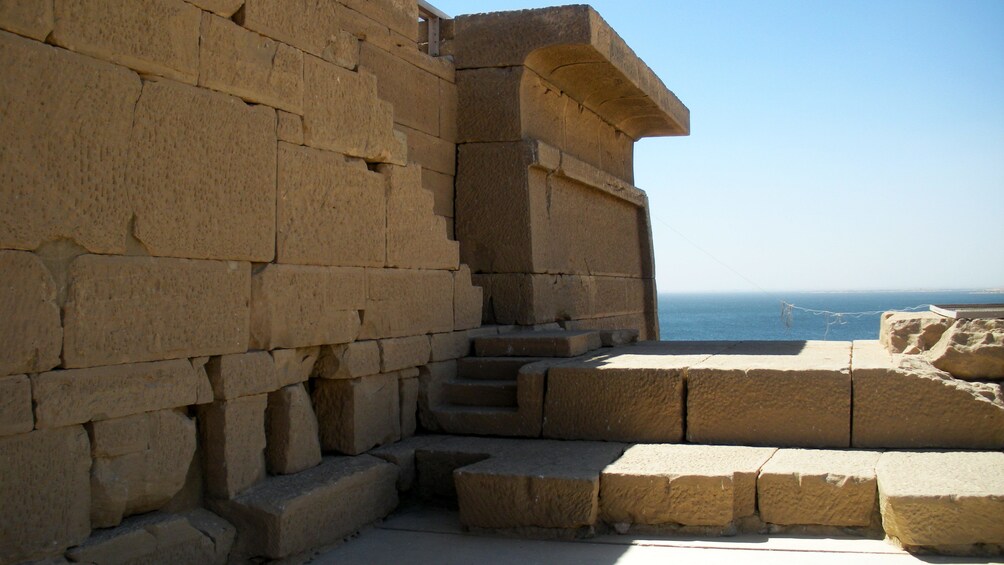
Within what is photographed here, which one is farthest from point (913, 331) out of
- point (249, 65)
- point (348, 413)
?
point (249, 65)

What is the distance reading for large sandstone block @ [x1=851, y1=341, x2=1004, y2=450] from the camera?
5.16 meters

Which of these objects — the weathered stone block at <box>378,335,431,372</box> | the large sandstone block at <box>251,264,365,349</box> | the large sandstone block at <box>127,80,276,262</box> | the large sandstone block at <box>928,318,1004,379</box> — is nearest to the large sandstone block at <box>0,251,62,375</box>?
the large sandstone block at <box>127,80,276,262</box>

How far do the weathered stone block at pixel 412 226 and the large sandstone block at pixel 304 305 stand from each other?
510mm

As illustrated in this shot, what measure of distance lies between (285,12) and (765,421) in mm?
3640

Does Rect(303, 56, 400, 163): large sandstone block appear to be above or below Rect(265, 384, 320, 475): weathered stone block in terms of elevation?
above

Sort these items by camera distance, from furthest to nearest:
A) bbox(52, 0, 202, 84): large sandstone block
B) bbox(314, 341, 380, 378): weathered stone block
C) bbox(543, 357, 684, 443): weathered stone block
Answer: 1. bbox(543, 357, 684, 443): weathered stone block
2. bbox(314, 341, 380, 378): weathered stone block
3. bbox(52, 0, 202, 84): large sandstone block

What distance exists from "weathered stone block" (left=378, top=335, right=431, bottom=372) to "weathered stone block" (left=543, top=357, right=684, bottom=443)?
0.92 metres

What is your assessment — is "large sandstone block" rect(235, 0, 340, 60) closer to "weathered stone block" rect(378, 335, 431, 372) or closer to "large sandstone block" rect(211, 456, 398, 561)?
"weathered stone block" rect(378, 335, 431, 372)

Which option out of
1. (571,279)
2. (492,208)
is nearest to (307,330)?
(492,208)

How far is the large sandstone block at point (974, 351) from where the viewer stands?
208 inches

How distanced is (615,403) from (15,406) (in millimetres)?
3425

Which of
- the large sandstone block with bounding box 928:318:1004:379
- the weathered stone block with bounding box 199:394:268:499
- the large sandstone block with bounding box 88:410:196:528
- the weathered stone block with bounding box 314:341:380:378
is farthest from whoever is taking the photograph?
the weathered stone block with bounding box 314:341:380:378

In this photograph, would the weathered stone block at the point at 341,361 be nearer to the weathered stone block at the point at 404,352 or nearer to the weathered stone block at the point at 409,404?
the weathered stone block at the point at 404,352

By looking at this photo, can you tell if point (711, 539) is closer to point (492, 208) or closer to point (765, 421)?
point (765, 421)
